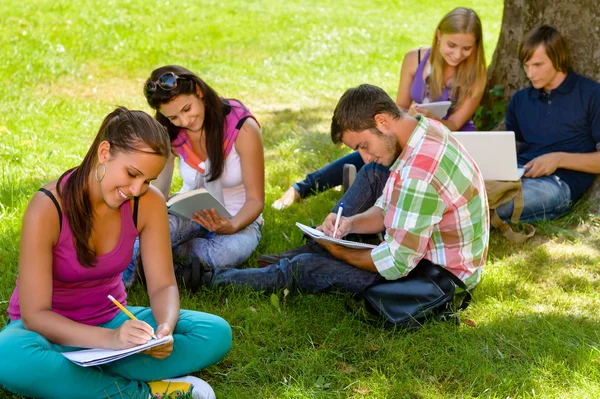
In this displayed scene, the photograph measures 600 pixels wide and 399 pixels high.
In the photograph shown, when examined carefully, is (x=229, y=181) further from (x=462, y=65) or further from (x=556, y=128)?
(x=556, y=128)

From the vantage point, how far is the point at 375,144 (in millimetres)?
3529

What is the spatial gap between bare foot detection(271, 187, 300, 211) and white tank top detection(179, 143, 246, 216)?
72 cm

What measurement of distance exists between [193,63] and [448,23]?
4.75 metres

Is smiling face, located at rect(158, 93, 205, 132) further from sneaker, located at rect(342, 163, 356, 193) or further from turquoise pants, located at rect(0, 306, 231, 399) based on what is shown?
sneaker, located at rect(342, 163, 356, 193)

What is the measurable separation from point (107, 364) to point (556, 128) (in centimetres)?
327

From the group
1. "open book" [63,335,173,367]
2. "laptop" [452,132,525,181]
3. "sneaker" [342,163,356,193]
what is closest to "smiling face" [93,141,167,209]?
"open book" [63,335,173,367]

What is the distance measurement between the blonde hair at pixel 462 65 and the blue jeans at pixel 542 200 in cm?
80

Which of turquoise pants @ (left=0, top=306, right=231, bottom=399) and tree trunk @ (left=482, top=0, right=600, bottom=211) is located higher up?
tree trunk @ (left=482, top=0, right=600, bottom=211)

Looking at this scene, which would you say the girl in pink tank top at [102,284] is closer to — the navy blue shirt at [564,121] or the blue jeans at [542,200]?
the blue jeans at [542,200]

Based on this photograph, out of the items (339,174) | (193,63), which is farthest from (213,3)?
(339,174)

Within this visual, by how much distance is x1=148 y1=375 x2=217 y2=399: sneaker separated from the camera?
3.09 metres

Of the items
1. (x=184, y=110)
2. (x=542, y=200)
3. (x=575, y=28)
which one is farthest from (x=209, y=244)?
(x=575, y=28)

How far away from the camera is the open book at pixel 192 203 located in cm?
392

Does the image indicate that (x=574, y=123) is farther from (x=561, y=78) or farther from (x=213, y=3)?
(x=213, y=3)
